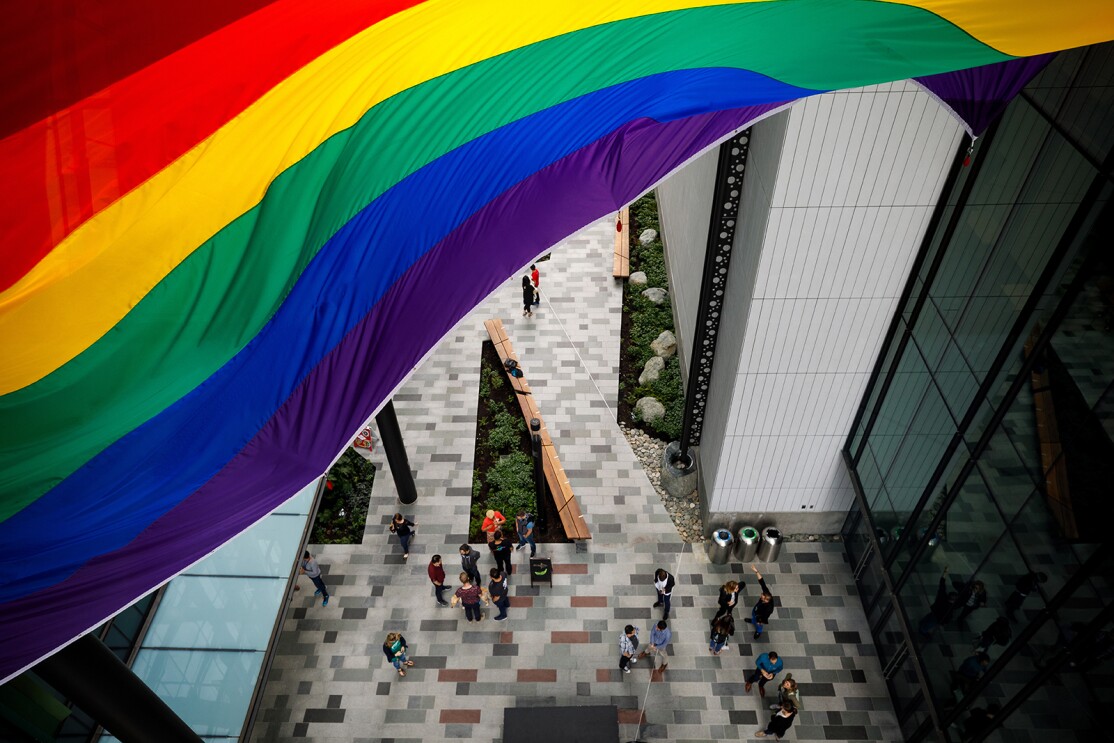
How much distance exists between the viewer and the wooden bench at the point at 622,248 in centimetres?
2670

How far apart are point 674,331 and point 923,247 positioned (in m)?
11.9

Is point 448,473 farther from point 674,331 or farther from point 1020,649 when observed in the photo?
point 1020,649

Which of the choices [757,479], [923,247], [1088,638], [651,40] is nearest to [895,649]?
[757,479]

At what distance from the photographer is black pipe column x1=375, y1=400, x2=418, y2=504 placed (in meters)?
17.6

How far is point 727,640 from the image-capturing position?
16250 millimetres

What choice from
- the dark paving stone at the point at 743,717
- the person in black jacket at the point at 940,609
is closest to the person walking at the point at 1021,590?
the person in black jacket at the point at 940,609

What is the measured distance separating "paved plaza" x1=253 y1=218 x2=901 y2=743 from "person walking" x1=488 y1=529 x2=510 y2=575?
0.87 metres

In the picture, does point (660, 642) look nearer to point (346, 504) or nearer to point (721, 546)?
point (721, 546)

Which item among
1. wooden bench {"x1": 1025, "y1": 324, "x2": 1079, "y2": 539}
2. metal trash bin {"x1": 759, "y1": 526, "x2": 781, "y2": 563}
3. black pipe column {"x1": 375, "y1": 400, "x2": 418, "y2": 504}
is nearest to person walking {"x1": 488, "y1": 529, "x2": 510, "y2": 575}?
black pipe column {"x1": 375, "y1": 400, "x2": 418, "y2": 504}

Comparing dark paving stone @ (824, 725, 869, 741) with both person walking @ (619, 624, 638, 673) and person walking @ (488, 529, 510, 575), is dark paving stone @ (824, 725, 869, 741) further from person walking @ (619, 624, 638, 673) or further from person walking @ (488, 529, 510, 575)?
person walking @ (488, 529, 510, 575)

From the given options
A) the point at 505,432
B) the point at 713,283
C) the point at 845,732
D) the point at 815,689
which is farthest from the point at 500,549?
the point at 845,732

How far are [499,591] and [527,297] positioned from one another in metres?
11.2

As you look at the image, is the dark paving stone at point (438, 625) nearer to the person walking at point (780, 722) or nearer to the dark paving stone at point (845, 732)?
the person walking at point (780, 722)

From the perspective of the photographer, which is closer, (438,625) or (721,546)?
(438,625)
